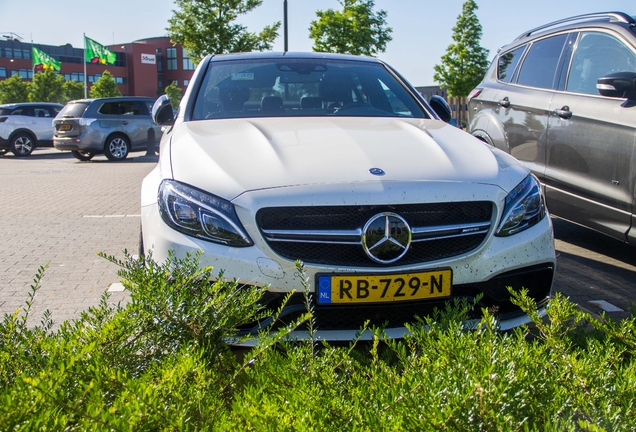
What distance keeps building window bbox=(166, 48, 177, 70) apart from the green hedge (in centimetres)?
9921

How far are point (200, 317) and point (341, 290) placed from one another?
0.86 m

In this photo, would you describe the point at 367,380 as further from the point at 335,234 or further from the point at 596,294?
the point at 596,294

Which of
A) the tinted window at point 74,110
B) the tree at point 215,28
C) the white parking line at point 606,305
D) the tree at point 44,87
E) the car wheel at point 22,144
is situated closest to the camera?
the white parking line at point 606,305

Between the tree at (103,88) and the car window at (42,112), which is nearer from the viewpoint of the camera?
the car window at (42,112)

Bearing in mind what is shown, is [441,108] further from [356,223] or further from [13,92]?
[13,92]

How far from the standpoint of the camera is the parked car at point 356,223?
2908 mm

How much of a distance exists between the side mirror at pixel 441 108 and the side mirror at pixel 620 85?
1.11 meters

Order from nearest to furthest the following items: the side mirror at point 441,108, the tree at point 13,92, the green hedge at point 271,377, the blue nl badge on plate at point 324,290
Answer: the green hedge at point 271,377 < the blue nl badge on plate at point 324,290 < the side mirror at point 441,108 < the tree at point 13,92

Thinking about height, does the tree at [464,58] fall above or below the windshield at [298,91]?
above

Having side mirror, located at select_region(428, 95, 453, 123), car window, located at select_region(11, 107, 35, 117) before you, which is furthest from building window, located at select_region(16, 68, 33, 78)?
side mirror, located at select_region(428, 95, 453, 123)

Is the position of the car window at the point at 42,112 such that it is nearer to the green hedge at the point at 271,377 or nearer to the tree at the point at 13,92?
the green hedge at the point at 271,377

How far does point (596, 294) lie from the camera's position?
4754 millimetres

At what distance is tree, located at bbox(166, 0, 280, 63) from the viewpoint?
38.4 m

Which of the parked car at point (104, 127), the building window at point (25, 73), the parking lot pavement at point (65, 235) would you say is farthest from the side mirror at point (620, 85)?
the building window at point (25, 73)
